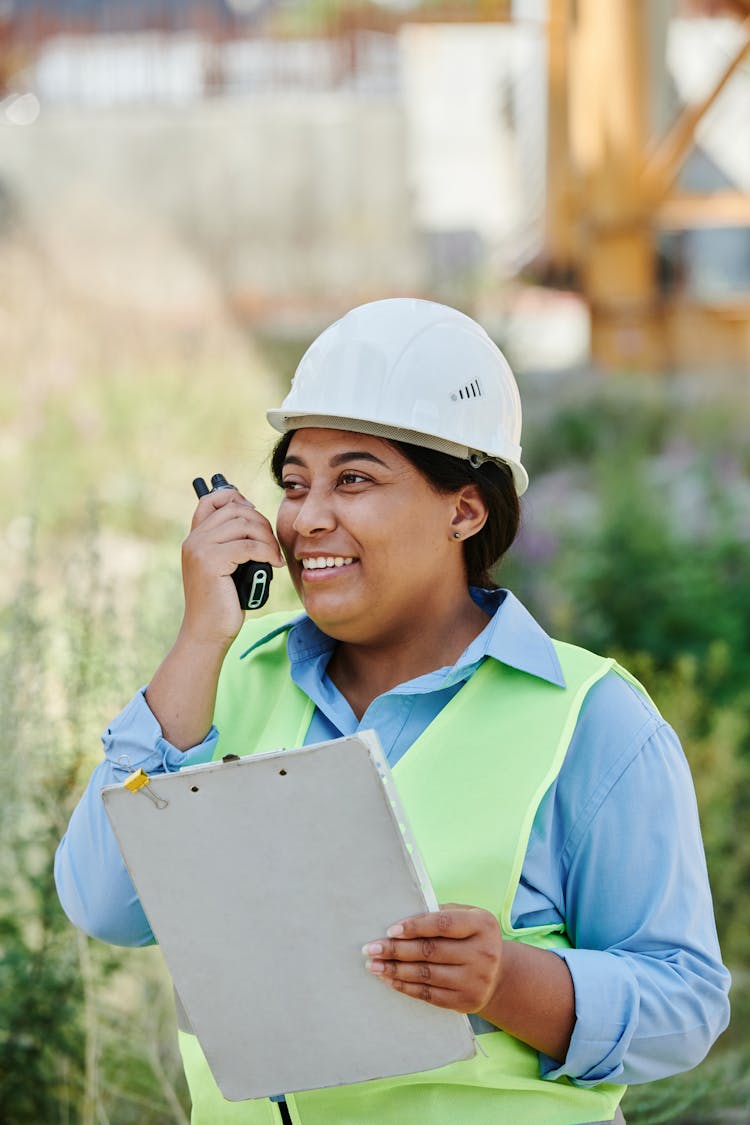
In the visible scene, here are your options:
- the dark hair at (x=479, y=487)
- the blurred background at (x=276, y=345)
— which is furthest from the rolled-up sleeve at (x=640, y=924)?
the blurred background at (x=276, y=345)

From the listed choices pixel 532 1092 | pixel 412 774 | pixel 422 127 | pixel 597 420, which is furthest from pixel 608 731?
pixel 422 127

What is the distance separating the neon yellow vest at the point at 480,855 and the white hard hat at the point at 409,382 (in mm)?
337

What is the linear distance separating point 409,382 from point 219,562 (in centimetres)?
35

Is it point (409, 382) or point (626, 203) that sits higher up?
point (626, 203)

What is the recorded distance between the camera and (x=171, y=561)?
4.42m

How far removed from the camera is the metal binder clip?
1704 millimetres

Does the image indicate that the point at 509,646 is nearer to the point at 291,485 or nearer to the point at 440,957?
the point at 291,485

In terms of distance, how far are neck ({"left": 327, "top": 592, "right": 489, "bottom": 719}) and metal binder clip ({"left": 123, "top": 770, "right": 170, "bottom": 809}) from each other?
490 millimetres

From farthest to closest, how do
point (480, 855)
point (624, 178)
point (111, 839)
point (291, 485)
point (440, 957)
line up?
point (624, 178) → point (291, 485) → point (111, 839) → point (480, 855) → point (440, 957)

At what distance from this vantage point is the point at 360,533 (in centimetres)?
201

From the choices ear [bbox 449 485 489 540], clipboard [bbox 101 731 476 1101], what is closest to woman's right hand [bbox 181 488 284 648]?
ear [bbox 449 485 489 540]

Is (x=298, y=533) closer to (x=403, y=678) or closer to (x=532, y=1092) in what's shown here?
(x=403, y=678)

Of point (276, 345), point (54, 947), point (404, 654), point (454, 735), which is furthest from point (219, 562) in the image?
point (276, 345)

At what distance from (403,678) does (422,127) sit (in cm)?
2038
